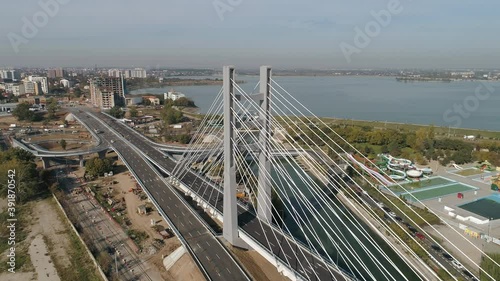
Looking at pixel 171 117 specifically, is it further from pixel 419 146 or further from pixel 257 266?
pixel 257 266

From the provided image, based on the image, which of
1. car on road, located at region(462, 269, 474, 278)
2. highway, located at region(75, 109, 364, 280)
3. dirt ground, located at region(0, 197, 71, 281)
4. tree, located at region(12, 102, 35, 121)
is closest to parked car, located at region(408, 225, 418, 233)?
car on road, located at region(462, 269, 474, 278)

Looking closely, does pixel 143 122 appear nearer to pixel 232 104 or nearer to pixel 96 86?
pixel 96 86

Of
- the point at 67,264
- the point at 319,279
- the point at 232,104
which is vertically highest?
the point at 232,104

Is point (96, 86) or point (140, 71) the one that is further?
point (140, 71)

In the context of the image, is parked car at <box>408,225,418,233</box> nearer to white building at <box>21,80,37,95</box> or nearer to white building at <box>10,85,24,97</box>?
white building at <box>10,85,24,97</box>

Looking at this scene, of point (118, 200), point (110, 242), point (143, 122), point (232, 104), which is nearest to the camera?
point (232, 104)

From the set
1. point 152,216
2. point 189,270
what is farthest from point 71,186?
point 189,270

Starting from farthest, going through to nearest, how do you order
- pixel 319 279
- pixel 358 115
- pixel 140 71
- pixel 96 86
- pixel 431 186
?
pixel 140 71 → pixel 96 86 → pixel 358 115 → pixel 431 186 → pixel 319 279
